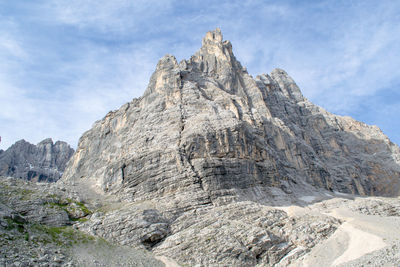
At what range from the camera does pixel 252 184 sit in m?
51.5

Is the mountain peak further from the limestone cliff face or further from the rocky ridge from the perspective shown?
the rocky ridge

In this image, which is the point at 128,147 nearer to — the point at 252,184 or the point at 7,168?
the point at 252,184

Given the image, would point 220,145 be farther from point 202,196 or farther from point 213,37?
point 213,37

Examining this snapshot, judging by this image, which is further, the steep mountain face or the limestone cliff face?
the steep mountain face

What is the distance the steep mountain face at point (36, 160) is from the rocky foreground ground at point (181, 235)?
97349 mm

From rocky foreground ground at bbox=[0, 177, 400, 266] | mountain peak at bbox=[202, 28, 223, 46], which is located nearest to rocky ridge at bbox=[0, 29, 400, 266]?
rocky foreground ground at bbox=[0, 177, 400, 266]

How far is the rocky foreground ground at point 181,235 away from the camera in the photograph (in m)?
31.8

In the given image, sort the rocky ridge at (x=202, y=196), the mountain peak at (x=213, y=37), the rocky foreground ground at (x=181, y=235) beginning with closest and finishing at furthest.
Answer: the rocky foreground ground at (x=181, y=235) → the rocky ridge at (x=202, y=196) → the mountain peak at (x=213, y=37)

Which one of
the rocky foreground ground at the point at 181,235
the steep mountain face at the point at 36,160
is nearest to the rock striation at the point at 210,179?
the rocky foreground ground at the point at 181,235

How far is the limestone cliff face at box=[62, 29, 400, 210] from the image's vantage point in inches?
1953

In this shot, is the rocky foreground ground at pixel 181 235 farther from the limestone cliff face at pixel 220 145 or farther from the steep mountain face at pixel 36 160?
the steep mountain face at pixel 36 160

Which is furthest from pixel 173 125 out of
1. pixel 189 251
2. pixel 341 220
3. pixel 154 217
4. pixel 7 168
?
pixel 7 168

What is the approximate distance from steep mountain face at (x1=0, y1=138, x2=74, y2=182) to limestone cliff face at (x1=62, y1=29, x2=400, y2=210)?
195 feet

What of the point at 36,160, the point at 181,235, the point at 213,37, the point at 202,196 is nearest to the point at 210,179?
the point at 202,196
